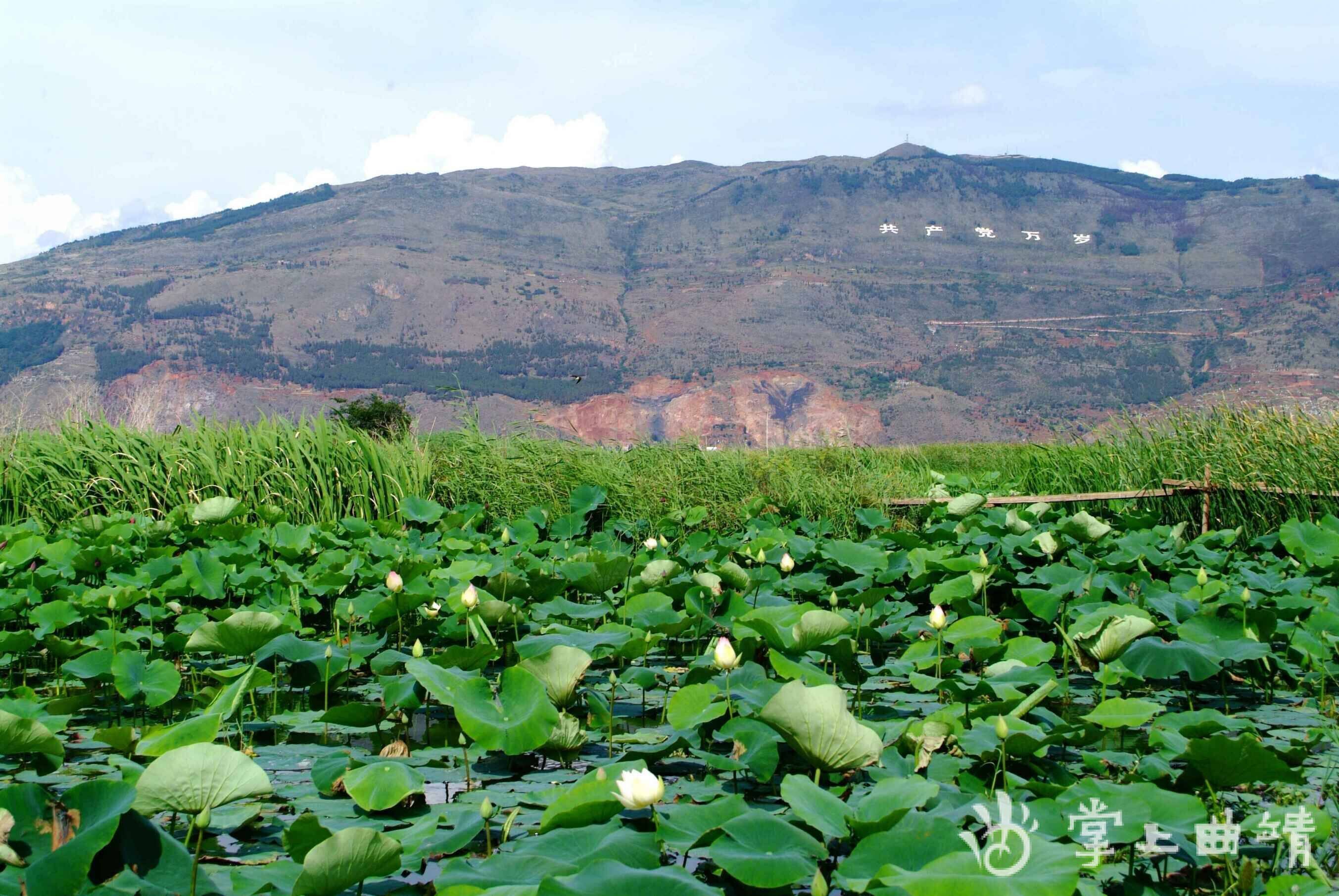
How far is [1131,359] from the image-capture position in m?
76.5

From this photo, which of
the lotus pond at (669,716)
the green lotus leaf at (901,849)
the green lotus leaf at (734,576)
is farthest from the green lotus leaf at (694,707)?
the green lotus leaf at (734,576)

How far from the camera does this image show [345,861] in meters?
1.56

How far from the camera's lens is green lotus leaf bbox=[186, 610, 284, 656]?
3047 mm

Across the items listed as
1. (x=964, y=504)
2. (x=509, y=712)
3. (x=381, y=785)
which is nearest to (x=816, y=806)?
(x=509, y=712)

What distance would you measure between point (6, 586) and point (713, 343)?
78.0 metres

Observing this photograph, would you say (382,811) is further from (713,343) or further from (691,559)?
(713,343)

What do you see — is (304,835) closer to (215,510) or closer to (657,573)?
(657,573)

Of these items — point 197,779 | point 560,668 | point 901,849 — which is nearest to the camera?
point 901,849

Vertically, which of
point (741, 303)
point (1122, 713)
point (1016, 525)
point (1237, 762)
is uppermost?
point (741, 303)

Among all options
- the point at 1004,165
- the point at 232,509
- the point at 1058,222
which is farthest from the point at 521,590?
the point at 1004,165

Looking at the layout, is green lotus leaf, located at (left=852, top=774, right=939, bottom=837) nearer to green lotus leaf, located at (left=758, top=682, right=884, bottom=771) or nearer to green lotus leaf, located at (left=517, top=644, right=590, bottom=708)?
green lotus leaf, located at (left=758, top=682, right=884, bottom=771)

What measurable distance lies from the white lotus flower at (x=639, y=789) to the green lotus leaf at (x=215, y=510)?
431 centimetres

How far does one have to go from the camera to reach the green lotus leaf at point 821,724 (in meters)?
2.13

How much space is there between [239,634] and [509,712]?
46.4 inches
